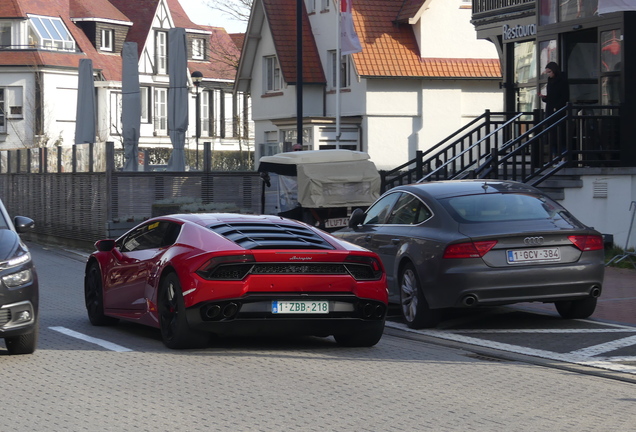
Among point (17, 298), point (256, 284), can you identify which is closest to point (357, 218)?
point (256, 284)

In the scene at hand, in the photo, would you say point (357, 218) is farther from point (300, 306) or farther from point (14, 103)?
point (14, 103)

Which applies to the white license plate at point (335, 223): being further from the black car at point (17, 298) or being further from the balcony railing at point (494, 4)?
the black car at point (17, 298)

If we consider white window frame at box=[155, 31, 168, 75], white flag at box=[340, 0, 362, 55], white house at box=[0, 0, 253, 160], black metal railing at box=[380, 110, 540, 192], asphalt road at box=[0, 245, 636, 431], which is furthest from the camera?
white window frame at box=[155, 31, 168, 75]

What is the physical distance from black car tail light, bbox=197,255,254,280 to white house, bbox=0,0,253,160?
176ft

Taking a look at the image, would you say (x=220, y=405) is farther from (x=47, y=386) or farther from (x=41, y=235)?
(x=41, y=235)

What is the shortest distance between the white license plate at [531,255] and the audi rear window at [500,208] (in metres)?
0.44

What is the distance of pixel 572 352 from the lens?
10664 millimetres

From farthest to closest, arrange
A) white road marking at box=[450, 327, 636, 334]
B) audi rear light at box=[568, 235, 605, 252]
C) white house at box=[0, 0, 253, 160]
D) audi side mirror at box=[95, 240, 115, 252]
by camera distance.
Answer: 1. white house at box=[0, 0, 253, 160]
2. audi side mirror at box=[95, 240, 115, 252]
3. audi rear light at box=[568, 235, 605, 252]
4. white road marking at box=[450, 327, 636, 334]

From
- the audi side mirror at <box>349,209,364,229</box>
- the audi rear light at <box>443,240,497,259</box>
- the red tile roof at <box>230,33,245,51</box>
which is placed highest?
the red tile roof at <box>230,33,245,51</box>

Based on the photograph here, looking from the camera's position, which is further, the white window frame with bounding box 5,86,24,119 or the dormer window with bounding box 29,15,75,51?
the dormer window with bounding box 29,15,75,51

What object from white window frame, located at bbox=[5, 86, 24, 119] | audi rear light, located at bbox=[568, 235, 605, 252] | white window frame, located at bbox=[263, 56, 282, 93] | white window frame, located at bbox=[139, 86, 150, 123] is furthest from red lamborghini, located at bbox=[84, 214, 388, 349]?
white window frame, located at bbox=[139, 86, 150, 123]

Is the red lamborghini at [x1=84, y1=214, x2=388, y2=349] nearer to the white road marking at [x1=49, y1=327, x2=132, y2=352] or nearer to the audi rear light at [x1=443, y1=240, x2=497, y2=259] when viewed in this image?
the white road marking at [x1=49, y1=327, x2=132, y2=352]

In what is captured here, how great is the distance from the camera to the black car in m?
9.66

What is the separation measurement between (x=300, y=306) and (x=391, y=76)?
35205 millimetres
